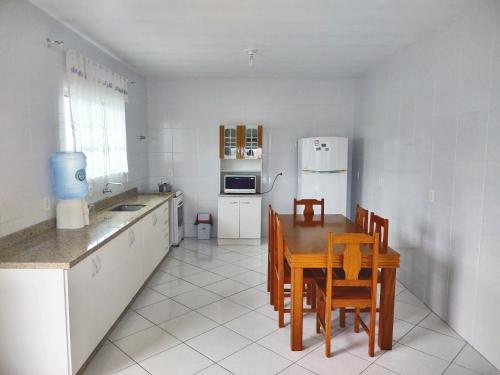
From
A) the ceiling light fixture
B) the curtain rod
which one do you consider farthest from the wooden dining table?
the curtain rod

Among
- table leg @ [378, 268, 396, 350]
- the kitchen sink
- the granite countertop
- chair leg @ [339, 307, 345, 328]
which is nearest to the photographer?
the granite countertop

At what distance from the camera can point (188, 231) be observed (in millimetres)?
6219

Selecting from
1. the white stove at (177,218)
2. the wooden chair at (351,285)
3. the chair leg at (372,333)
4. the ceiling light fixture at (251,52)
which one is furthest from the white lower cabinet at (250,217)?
the chair leg at (372,333)

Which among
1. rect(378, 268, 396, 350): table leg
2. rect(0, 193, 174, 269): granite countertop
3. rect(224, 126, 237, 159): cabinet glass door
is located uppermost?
rect(224, 126, 237, 159): cabinet glass door

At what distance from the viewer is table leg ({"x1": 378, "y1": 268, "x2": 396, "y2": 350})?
9.23ft

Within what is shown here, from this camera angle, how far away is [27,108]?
280 cm

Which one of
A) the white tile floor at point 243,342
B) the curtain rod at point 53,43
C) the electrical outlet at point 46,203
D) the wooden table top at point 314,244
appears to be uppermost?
the curtain rod at point 53,43

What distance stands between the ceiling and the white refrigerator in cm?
108

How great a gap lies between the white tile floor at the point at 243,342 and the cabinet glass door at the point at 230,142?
2218 mm

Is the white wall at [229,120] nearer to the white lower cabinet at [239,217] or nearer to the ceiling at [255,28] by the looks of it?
the white lower cabinet at [239,217]

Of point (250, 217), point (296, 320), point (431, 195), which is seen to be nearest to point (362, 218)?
point (431, 195)

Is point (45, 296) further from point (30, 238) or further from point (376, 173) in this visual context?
point (376, 173)

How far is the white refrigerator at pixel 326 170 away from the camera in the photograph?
17.7 feet

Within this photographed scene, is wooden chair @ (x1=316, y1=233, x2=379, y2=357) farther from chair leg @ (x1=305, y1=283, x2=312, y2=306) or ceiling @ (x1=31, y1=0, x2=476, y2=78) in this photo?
ceiling @ (x1=31, y1=0, x2=476, y2=78)
